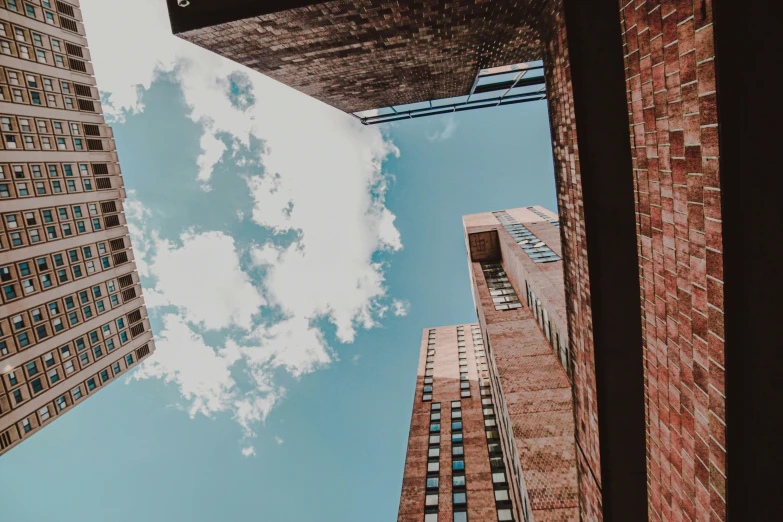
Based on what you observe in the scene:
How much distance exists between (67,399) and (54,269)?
1675 centimetres


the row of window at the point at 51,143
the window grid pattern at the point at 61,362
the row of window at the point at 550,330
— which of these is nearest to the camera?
the row of window at the point at 550,330

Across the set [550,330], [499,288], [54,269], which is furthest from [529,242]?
[54,269]

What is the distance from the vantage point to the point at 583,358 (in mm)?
7449

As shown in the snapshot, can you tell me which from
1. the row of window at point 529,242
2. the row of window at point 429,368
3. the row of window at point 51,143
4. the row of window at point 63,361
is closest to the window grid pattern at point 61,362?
the row of window at point 63,361

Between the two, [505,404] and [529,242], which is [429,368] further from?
[505,404]

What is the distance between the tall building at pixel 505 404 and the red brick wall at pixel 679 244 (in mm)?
14041

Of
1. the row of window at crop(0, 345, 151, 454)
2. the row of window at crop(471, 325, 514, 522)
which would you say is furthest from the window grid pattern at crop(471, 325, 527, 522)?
the row of window at crop(0, 345, 151, 454)

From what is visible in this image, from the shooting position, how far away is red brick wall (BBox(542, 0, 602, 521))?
659 cm

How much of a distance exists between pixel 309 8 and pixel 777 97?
1618 cm

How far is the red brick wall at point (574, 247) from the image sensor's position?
6.59 metres

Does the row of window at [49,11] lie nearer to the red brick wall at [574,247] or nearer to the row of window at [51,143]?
the row of window at [51,143]

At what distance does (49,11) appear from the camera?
4159 centimetres

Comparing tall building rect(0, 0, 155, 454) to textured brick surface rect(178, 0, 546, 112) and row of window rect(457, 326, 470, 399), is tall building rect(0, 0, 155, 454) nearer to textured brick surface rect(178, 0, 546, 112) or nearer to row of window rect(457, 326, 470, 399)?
textured brick surface rect(178, 0, 546, 112)

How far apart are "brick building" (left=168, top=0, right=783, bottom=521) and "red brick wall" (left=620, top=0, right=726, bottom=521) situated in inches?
1.0
